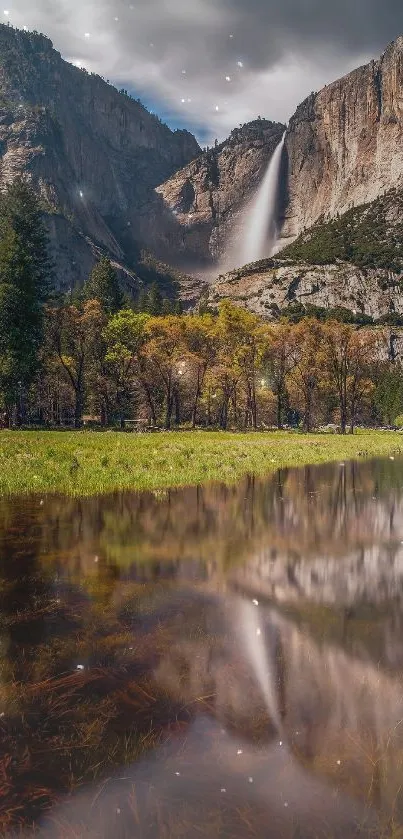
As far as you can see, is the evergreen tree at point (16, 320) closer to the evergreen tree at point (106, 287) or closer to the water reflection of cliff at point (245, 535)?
the evergreen tree at point (106, 287)

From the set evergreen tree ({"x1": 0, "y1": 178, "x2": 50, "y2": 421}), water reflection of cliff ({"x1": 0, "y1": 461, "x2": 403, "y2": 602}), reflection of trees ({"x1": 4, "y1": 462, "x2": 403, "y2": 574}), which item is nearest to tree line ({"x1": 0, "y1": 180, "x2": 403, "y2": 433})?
evergreen tree ({"x1": 0, "y1": 178, "x2": 50, "y2": 421})

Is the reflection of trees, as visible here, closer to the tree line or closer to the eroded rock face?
the tree line

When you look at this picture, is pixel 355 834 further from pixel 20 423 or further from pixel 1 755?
pixel 20 423

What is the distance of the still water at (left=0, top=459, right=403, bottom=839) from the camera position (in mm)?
3262

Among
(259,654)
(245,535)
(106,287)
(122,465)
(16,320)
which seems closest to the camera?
(259,654)

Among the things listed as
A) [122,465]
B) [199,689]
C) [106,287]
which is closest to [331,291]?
[106,287]

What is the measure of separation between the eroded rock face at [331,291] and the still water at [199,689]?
168942 mm

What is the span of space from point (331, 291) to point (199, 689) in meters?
190

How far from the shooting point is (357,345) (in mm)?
68000

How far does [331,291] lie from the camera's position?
7165 inches

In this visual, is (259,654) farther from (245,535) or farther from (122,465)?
(122,465)

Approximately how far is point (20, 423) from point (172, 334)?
835 inches

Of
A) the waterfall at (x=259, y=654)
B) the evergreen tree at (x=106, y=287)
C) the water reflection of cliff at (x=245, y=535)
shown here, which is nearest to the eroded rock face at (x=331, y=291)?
the evergreen tree at (x=106, y=287)


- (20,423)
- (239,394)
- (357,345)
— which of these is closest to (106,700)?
(20,423)
